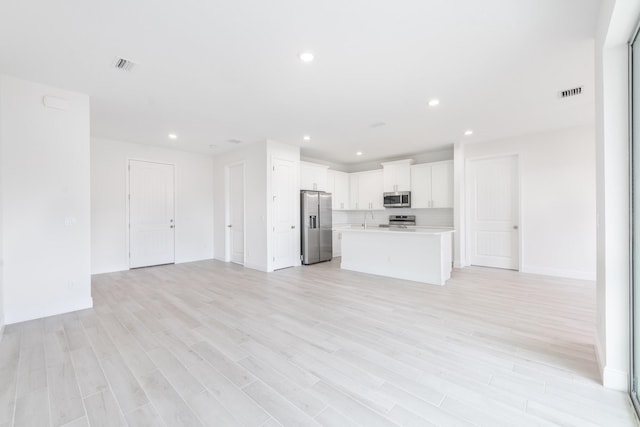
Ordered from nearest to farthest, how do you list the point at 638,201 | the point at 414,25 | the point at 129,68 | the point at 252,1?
1. the point at 638,201
2. the point at 252,1
3. the point at 414,25
4. the point at 129,68

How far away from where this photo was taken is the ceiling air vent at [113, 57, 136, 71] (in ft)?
8.72

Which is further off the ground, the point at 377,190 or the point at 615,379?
the point at 377,190

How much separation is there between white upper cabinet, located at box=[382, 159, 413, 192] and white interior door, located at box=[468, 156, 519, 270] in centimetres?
141

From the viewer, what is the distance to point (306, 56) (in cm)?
258

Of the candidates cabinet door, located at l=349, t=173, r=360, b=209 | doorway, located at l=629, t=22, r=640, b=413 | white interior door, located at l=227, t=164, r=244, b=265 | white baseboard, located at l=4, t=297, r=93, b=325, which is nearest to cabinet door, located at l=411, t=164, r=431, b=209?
cabinet door, located at l=349, t=173, r=360, b=209

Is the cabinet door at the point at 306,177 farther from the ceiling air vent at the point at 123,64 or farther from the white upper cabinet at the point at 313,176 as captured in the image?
the ceiling air vent at the point at 123,64

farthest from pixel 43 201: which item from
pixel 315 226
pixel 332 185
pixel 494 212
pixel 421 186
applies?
pixel 494 212

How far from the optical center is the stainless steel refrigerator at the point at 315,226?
6.30m

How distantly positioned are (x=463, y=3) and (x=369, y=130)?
3073mm

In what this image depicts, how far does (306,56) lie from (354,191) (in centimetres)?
566

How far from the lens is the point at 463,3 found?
6.41 ft

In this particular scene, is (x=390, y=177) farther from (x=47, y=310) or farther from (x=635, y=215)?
(x=47, y=310)

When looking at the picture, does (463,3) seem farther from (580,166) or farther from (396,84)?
(580,166)

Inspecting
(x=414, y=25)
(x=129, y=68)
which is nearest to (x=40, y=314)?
(x=129, y=68)
